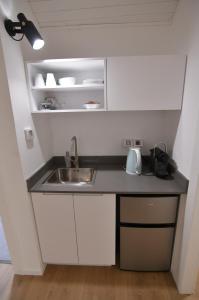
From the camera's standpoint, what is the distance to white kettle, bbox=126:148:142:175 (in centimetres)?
163

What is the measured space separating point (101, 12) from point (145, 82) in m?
0.71

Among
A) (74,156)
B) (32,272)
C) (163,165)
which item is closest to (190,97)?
(163,165)

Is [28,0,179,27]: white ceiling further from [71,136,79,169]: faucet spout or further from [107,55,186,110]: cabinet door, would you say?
[71,136,79,169]: faucet spout

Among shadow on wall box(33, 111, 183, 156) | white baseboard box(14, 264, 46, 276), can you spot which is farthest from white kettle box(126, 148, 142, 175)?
white baseboard box(14, 264, 46, 276)

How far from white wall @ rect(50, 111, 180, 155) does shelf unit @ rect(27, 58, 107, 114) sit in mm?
159

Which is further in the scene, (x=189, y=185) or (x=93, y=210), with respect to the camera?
(x=93, y=210)

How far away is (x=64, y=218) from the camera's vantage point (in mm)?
1490

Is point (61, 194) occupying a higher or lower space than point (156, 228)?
higher

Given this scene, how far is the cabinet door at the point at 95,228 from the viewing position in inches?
56.2

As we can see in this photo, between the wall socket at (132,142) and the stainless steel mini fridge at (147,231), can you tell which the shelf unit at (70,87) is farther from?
the stainless steel mini fridge at (147,231)

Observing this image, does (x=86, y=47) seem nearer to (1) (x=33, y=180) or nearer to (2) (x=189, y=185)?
(1) (x=33, y=180)

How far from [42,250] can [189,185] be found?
4.67 ft

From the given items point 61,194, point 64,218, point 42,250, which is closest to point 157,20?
point 61,194

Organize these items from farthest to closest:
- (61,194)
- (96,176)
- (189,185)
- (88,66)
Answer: (96,176) → (88,66) → (61,194) → (189,185)
